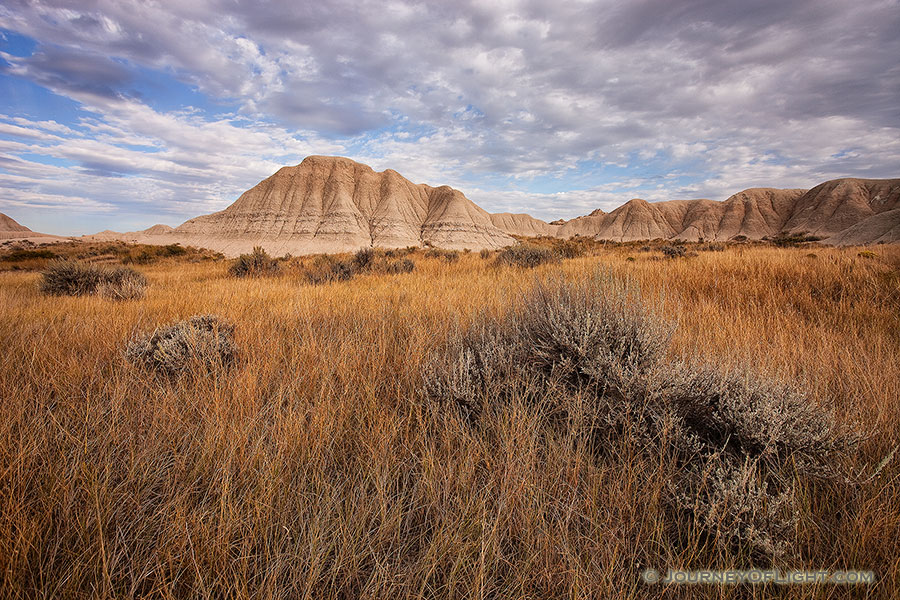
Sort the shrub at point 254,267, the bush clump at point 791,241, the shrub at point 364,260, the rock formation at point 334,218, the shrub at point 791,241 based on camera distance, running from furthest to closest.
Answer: the rock formation at point 334,218
the shrub at point 791,241
the bush clump at point 791,241
the shrub at point 364,260
the shrub at point 254,267

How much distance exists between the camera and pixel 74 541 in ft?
3.99

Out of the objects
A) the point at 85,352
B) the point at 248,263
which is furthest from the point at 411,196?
the point at 85,352

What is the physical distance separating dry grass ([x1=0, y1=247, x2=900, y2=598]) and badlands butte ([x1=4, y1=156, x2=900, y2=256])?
42.8 metres

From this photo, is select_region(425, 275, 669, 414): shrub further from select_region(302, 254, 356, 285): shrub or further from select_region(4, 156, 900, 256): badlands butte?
select_region(4, 156, 900, 256): badlands butte

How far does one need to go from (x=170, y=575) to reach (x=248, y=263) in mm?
9571

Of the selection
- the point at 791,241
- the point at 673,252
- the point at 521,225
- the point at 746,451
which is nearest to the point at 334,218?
the point at 673,252

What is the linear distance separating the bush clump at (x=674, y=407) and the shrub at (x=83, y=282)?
20.4 ft

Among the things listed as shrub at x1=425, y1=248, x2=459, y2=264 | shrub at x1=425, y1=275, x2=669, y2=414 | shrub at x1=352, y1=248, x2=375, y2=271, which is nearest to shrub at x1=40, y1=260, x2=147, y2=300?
shrub at x1=352, y1=248, x2=375, y2=271

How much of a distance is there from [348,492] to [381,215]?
181 ft

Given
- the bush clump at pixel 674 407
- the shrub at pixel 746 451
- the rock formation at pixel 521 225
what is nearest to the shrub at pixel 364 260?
the bush clump at pixel 674 407

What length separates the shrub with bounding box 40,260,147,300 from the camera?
18.1ft

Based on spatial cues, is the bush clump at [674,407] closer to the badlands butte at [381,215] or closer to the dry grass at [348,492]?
the dry grass at [348,492]

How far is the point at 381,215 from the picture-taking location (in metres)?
53.8

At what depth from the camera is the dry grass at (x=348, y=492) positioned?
1145mm
